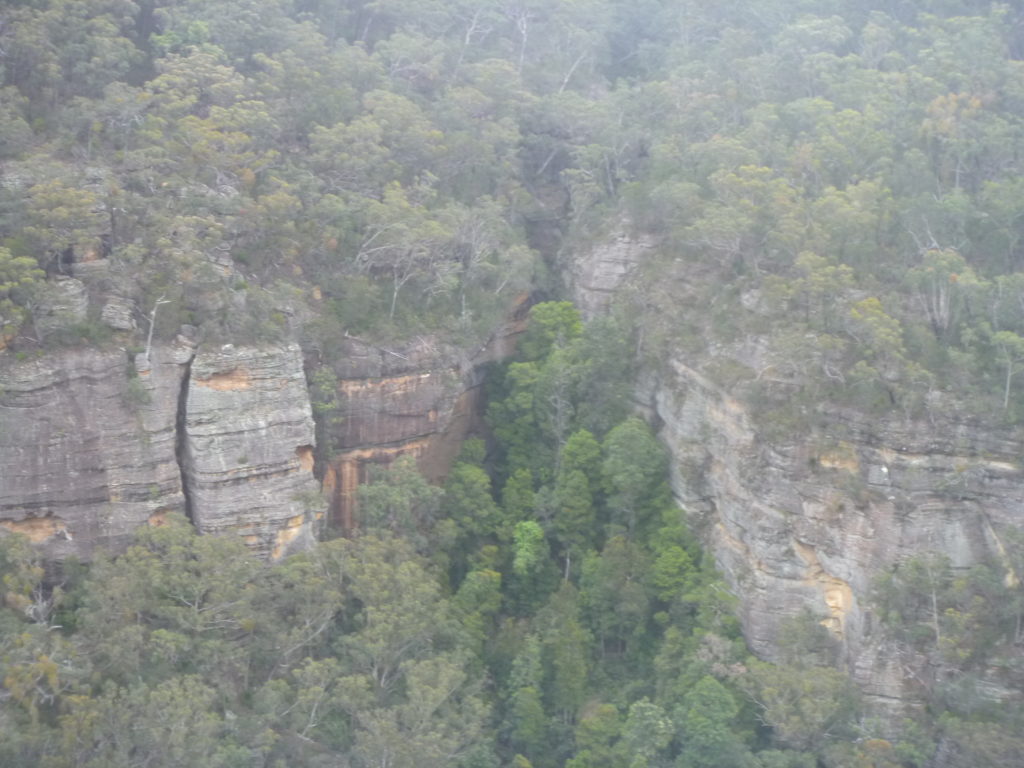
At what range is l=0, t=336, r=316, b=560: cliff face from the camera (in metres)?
24.8

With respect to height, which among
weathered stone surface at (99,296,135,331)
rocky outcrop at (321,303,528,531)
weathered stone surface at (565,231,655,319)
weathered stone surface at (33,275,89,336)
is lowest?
rocky outcrop at (321,303,528,531)

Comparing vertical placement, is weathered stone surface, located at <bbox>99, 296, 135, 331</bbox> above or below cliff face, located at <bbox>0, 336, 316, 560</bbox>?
above

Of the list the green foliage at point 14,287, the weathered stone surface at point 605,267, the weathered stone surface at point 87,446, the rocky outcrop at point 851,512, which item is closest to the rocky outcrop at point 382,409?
the weathered stone surface at point 87,446

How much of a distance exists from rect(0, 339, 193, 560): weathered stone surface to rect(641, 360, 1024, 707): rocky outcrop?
41.3ft

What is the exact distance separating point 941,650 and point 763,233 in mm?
10945

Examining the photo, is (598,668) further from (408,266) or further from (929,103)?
(929,103)

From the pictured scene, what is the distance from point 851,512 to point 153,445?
15.0 m

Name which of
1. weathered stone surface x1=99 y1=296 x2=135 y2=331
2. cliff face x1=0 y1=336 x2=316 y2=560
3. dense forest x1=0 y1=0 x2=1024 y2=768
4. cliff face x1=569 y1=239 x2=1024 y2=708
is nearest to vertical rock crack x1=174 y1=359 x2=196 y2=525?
cliff face x1=0 y1=336 x2=316 y2=560

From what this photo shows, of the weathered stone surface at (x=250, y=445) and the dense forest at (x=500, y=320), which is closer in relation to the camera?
the dense forest at (x=500, y=320)

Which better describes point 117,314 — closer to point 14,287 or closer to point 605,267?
point 14,287

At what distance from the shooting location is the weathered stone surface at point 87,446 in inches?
968

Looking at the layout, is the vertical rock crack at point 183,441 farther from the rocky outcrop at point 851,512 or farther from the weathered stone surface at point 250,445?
the rocky outcrop at point 851,512

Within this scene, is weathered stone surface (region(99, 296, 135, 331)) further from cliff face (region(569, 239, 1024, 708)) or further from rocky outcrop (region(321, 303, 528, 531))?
cliff face (region(569, 239, 1024, 708))

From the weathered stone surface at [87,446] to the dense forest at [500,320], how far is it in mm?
647
